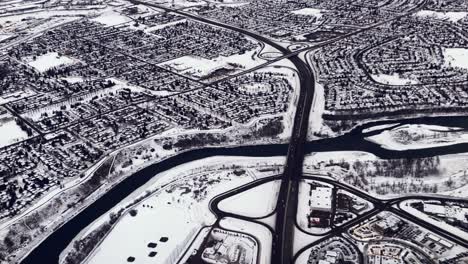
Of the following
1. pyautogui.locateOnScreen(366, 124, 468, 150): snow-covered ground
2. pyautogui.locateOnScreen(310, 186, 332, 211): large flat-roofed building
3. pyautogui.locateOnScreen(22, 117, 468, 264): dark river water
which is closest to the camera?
pyautogui.locateOnScreen(310, 186, 332, 211): large flat-roofed building

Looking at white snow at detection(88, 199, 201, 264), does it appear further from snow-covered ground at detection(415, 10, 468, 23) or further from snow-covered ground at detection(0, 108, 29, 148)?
snow-covered ground at detection(415, 10, 468, 23)

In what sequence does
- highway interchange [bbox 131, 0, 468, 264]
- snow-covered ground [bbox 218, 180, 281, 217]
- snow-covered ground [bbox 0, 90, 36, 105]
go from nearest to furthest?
highway interchange [bbox 131, 0, 468, 264] < snow-covered ground [bbox 218, 180, 281, 217] < snow-covered ground [bbox 0, 90, 36, 105]

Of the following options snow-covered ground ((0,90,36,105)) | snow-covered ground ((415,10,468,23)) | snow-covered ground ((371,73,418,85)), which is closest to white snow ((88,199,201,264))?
snow-covered ground ((0,90,36,105))

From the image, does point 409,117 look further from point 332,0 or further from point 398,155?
point 332,0

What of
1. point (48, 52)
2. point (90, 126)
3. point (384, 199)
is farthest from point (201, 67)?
point (384, 199)

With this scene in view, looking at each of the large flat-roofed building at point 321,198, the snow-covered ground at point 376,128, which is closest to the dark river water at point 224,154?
the snow-covered ground at point 376,128

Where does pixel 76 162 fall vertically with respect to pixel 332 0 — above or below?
below

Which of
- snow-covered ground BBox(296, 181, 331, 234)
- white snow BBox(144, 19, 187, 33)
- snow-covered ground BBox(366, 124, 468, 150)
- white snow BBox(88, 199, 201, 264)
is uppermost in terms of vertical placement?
white snow BBox(144, 19, 187, 33)
